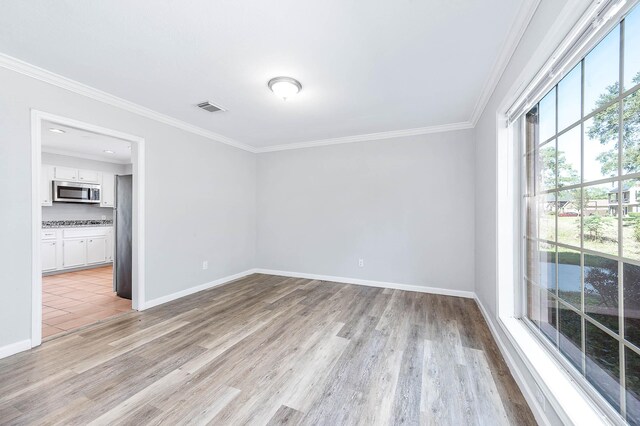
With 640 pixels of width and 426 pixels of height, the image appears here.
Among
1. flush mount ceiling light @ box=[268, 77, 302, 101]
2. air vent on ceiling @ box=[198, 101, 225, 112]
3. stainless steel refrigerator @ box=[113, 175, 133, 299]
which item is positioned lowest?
stainless steel refrigerator @ box=[113, 175, 133, 299]

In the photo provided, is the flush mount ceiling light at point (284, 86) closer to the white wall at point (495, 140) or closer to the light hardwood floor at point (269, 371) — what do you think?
the white wall at point (495, 140)

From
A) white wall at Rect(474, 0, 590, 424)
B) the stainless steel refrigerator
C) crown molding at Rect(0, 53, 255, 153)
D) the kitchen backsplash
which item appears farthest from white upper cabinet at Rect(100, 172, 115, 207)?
white wall at Rect(474, 0, 590, 424)

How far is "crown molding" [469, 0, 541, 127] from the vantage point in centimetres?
160

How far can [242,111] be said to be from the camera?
10.8 feet

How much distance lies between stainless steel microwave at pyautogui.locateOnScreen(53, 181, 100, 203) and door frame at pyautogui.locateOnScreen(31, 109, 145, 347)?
3774 mm

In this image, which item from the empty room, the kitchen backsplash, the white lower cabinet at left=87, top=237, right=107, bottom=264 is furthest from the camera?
the white lower cabinet at left=87, top=237, right=107, bottom=264

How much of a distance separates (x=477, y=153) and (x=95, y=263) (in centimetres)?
791

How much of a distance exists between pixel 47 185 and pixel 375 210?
263 inches

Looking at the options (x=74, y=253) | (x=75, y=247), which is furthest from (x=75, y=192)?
(x=74, y=253)

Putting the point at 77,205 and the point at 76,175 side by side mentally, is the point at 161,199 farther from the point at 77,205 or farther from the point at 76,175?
the point at 77,205

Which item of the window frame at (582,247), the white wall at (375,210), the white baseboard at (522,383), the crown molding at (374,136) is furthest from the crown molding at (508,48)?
the white baseboard at (522,383)

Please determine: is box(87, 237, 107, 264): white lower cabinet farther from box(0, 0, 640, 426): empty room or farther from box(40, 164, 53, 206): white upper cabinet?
box(0, 0, 640, 426): empty room

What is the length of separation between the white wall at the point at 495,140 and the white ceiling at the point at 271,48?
19 centimetres

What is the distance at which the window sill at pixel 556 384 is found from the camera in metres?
1.15
